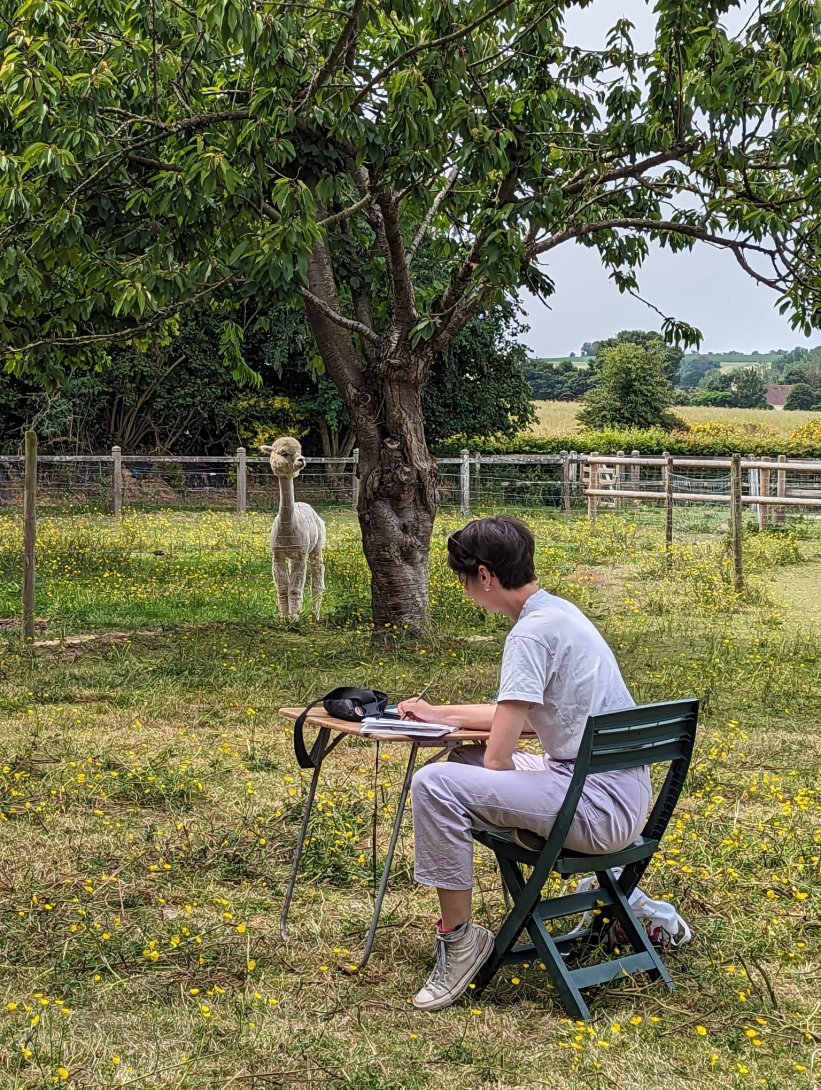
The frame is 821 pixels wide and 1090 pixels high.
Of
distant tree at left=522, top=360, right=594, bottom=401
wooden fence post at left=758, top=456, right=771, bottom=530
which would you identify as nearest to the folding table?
wooden fence post at left=758, top=456, right=771, bottom=530

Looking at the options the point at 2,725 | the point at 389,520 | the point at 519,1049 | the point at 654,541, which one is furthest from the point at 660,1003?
the point at 654,541

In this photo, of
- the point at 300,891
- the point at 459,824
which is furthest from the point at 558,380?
the point at 459,824

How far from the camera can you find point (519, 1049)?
366 centimetres

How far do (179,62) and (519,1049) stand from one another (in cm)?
763

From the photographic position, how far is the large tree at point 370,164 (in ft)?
26.5

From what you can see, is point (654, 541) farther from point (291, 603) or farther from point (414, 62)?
point (414, 62)

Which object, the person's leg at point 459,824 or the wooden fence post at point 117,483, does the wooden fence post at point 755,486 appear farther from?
the person's leg at point 459,824

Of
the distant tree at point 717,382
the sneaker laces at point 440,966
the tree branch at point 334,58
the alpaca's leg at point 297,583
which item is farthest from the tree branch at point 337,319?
the distant tree at point 717,382

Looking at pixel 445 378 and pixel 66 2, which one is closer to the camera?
Result: pixel 66 2

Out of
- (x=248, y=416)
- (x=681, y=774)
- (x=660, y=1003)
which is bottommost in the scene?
(x=660, y=1003)

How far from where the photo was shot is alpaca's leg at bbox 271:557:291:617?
1222 centimetres

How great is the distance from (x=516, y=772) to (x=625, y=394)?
45.6m

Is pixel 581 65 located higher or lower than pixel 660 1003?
higher

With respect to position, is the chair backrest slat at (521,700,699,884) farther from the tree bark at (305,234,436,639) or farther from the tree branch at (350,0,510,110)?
the tree bark at (305,234,436,639)
